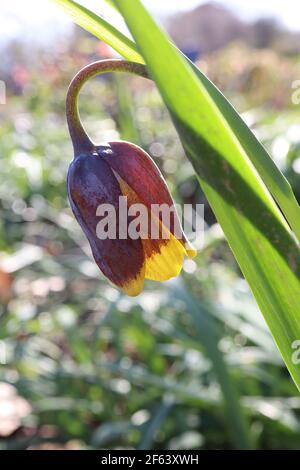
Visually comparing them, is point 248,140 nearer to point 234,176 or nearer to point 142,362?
point 234,176

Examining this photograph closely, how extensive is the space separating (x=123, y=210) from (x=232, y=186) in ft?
0.47

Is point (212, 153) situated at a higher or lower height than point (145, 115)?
lower

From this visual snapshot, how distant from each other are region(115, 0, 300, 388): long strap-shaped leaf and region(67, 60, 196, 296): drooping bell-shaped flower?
115mm

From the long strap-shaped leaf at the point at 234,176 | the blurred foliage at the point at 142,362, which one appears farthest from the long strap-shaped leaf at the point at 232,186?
Answer: the blurred foliage at the point at 142,362

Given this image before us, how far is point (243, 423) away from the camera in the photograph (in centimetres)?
133

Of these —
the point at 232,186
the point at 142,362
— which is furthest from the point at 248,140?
the point at 142,362

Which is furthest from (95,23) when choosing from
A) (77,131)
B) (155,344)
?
(155,344)

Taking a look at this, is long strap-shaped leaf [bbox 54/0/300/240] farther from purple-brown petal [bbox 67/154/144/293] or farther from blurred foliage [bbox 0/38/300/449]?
blurred foliage [bbox 0/38/300/449]

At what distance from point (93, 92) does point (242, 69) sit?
4.65 ft

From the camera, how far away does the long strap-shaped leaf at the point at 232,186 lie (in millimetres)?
387

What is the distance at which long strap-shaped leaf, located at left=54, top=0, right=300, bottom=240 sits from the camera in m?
0.47

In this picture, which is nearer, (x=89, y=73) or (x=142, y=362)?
(x=89, y=73)

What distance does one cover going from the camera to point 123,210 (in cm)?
55

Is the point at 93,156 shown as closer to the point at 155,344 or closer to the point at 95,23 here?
the point at 95,23
